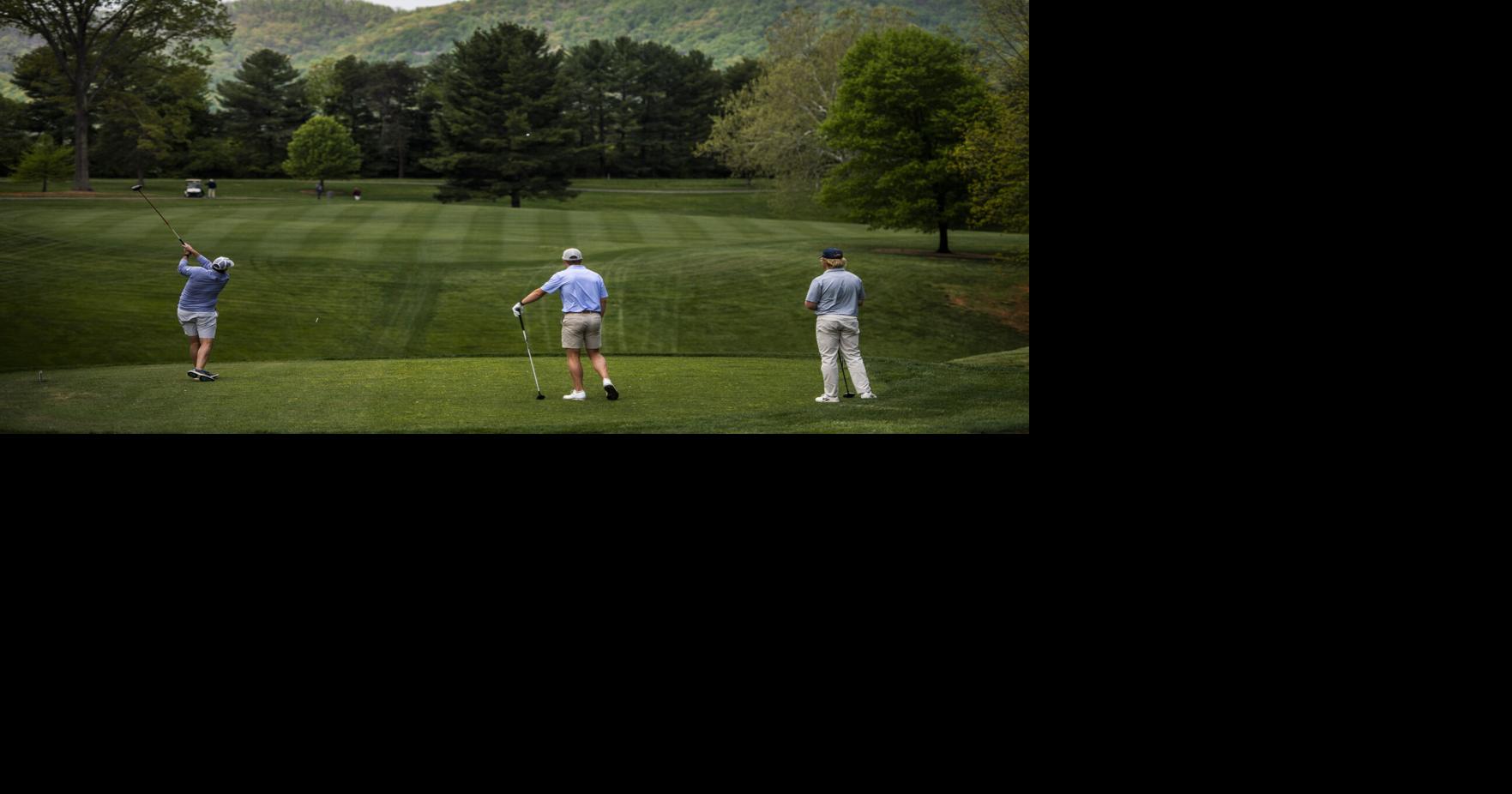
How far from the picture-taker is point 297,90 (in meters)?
9.68

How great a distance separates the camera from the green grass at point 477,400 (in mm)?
8297

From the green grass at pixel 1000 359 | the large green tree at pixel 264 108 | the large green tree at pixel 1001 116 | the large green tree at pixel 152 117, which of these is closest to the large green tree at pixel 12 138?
the large green tree at pixel 152 117

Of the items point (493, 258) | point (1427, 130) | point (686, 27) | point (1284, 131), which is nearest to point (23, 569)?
point (493, 258)

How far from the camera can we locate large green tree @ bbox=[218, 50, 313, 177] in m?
9.47

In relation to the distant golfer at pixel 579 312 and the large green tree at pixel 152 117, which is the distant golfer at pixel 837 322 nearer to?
the distant golfer at pixel 579 312

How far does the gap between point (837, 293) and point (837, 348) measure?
15.7 inches

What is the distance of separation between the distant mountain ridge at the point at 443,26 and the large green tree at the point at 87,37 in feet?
1.63

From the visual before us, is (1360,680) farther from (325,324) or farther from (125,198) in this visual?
(125,198)

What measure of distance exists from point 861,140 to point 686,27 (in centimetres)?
202

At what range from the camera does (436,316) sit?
32.0 feet

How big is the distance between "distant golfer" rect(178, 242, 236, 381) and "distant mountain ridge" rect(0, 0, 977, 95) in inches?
58.8

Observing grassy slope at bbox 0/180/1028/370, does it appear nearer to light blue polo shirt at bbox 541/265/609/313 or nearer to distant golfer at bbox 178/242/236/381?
distant golfer at bbox 178/242/236/381

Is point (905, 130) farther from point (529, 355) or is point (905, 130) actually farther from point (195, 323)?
point (195, 323)

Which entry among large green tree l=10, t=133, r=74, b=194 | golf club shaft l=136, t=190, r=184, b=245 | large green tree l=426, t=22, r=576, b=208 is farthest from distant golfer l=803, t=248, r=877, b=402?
large green tree l=10, t=133, r=74, b=194
